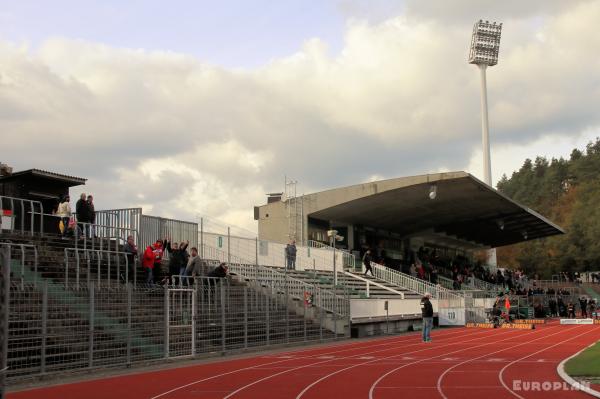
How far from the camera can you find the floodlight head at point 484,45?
8044 centimetres

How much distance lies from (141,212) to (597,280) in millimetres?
79899

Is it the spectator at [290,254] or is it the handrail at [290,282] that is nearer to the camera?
the handrail at [290,282]

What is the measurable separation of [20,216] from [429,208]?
32.8 m

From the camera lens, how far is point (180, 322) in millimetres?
19094

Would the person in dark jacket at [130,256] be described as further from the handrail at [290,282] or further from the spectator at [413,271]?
the spectator at [413,271]

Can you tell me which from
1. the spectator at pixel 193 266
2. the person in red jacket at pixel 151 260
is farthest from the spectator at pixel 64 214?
the spectator at pixel 193 266

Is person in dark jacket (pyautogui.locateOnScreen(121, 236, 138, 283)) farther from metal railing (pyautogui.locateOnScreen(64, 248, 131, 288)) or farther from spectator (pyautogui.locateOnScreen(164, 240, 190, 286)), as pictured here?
spectator (pyautogui.locateOnScreen(164, 240, 190, 286))

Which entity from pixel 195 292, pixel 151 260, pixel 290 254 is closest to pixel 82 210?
pixel 151 260

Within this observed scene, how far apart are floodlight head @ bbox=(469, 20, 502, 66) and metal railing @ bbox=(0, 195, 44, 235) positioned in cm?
6536

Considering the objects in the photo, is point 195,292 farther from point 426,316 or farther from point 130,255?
point 426,316

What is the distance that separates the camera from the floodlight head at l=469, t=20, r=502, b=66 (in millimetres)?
80438

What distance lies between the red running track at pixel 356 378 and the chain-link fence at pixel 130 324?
3.19ft

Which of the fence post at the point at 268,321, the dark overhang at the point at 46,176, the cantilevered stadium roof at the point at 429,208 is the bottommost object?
the fence post at the point at 268,321

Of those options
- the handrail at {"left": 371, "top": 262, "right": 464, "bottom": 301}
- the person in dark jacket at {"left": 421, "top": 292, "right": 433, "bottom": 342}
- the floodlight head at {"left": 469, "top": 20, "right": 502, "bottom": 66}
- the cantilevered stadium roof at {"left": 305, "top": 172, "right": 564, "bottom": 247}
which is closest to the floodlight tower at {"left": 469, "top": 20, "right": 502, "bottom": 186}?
the floodlight head at {"left": 469, "top": 20, "right": 502, "bottom": 66}
